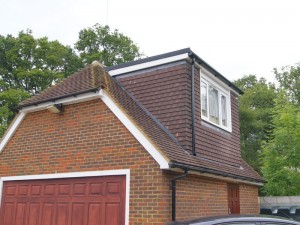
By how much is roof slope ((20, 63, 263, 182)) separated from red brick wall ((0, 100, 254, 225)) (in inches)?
14.5

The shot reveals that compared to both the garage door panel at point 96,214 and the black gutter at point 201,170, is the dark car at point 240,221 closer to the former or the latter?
the black gutter at point 201,170

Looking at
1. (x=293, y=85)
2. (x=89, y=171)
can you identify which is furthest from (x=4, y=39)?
(x=293, y=85)

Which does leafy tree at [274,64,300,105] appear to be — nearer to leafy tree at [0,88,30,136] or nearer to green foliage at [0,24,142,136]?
green foliage at [0,24,142,136]

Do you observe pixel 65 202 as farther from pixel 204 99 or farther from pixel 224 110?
pixel 224 110

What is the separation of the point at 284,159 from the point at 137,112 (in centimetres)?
879

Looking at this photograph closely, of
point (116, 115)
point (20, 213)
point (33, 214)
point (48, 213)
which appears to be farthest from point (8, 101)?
point (116, 115)

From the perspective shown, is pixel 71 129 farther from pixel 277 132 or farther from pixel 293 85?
pixel 293 85

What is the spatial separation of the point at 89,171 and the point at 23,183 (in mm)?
2393

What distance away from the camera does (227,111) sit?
37.7 feet

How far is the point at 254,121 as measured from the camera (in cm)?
2859

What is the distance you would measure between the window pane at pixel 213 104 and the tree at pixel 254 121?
16.9m

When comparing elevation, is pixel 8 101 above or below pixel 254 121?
above

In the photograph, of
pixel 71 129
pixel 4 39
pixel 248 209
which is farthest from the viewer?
pixel 4 39

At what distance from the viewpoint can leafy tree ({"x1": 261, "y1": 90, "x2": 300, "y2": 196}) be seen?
48.2ft
